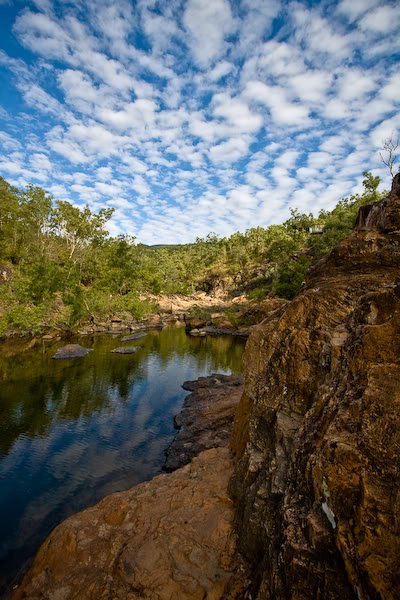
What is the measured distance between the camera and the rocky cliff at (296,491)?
346cm

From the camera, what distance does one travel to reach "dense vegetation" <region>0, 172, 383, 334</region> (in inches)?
1453

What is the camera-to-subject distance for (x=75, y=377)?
75.5 feet

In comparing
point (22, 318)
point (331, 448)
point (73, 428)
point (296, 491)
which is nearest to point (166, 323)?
point (22, 318)

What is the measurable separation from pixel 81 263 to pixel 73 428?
4447 cm

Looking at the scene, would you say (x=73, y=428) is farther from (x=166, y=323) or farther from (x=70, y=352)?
(x=166, y=323)

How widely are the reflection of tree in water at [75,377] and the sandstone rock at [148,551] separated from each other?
846 cm

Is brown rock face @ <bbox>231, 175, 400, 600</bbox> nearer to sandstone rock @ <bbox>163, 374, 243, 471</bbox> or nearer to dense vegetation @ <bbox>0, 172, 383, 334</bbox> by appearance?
sandstone rock @ <bbox>163, 374, 243, 471</bbox>

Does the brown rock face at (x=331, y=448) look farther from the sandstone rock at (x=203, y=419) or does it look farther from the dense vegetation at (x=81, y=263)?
the dense vegetation at (x=81, y=263)

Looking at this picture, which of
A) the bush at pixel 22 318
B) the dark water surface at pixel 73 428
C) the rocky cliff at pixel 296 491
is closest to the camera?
the rocky cliff at pixel 296 491

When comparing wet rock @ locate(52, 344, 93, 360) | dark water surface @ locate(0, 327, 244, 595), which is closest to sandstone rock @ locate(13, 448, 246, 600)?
dark water surface @ locate(0, 327, 244, 595)

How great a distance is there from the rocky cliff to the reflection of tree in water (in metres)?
9.60

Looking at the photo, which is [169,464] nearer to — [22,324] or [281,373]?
[281,373]

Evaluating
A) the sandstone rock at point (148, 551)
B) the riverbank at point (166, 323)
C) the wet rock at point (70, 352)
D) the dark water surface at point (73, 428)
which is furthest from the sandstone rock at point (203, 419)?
the wet rock at point (70, 352)

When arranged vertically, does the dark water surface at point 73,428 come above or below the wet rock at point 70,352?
below
